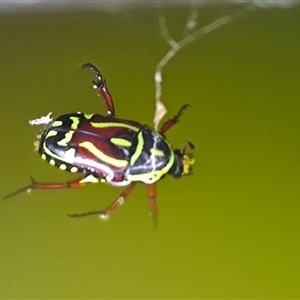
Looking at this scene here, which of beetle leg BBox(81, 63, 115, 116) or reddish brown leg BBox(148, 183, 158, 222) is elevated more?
beetle leg BBox(81, 63, 115, 116)

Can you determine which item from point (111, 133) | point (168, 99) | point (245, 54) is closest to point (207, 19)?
point (245, 54)

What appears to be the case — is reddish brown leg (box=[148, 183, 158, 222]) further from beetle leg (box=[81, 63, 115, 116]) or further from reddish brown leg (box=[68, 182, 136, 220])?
beetle leg (box=[81, 63, 115, 116])

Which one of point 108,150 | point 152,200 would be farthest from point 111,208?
point 108,150

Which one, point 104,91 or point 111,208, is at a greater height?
point 104,91

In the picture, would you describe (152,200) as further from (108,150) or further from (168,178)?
(108,150)

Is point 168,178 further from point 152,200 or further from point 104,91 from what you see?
point 104,91

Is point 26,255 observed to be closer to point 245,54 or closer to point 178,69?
point 178,69

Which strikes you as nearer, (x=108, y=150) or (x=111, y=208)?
(x=108, y=150)

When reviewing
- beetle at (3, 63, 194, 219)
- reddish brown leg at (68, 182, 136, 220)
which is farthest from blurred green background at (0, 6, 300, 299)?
beetle at (3, 63, 194, 219)

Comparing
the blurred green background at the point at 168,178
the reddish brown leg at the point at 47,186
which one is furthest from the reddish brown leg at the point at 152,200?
the reddish brown leg at the point at 47,186
